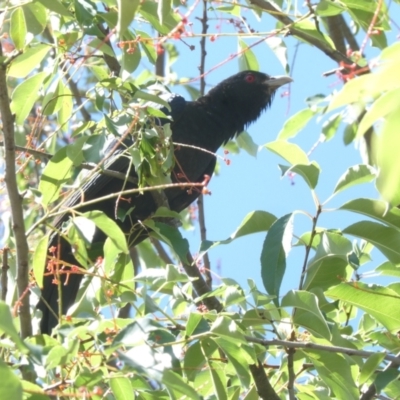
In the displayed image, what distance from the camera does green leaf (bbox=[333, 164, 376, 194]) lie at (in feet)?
8.56

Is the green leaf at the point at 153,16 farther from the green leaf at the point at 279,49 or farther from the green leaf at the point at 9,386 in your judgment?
the green leaf at the point at 9,386

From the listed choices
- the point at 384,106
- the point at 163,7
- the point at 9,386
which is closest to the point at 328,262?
the point at 163,7

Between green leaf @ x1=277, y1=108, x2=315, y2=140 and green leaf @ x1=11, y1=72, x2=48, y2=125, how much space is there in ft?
4.65

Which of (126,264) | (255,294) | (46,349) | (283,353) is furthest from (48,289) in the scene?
(46,349)

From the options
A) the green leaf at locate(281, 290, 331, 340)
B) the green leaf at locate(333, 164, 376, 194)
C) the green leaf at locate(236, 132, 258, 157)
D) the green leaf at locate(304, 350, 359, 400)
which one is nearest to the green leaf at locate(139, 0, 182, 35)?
the green leaf at locate(333, 164, 376, 194)

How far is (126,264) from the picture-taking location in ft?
10.0

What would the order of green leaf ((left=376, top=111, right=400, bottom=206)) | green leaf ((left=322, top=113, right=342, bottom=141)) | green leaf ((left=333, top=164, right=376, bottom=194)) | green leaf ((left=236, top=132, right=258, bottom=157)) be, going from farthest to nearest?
green leaf ((left=236, top=132, right=258, bottom=157)) → green leaf ((left=322, top=113, right=342, bottom=141)) → green leaf ((left=333, top=164, right=376, bottom=194)) → green leaf ((left=376, top=111, right=400, bottom=206))

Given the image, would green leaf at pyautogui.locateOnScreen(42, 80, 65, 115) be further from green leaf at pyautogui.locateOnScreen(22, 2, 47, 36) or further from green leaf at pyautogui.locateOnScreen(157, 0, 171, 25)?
green leaf at pyautogui.locateOnScreen(157, 0, 171, 25)

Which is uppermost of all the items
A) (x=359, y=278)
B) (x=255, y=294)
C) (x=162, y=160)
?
(x=162, y=160)

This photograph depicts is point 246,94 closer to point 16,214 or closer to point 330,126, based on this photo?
Answer: point 330,126

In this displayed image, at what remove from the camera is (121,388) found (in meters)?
2.15

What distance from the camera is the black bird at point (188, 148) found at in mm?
4426

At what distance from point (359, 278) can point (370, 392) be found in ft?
1.61

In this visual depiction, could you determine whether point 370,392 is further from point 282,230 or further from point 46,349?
point 46,349
